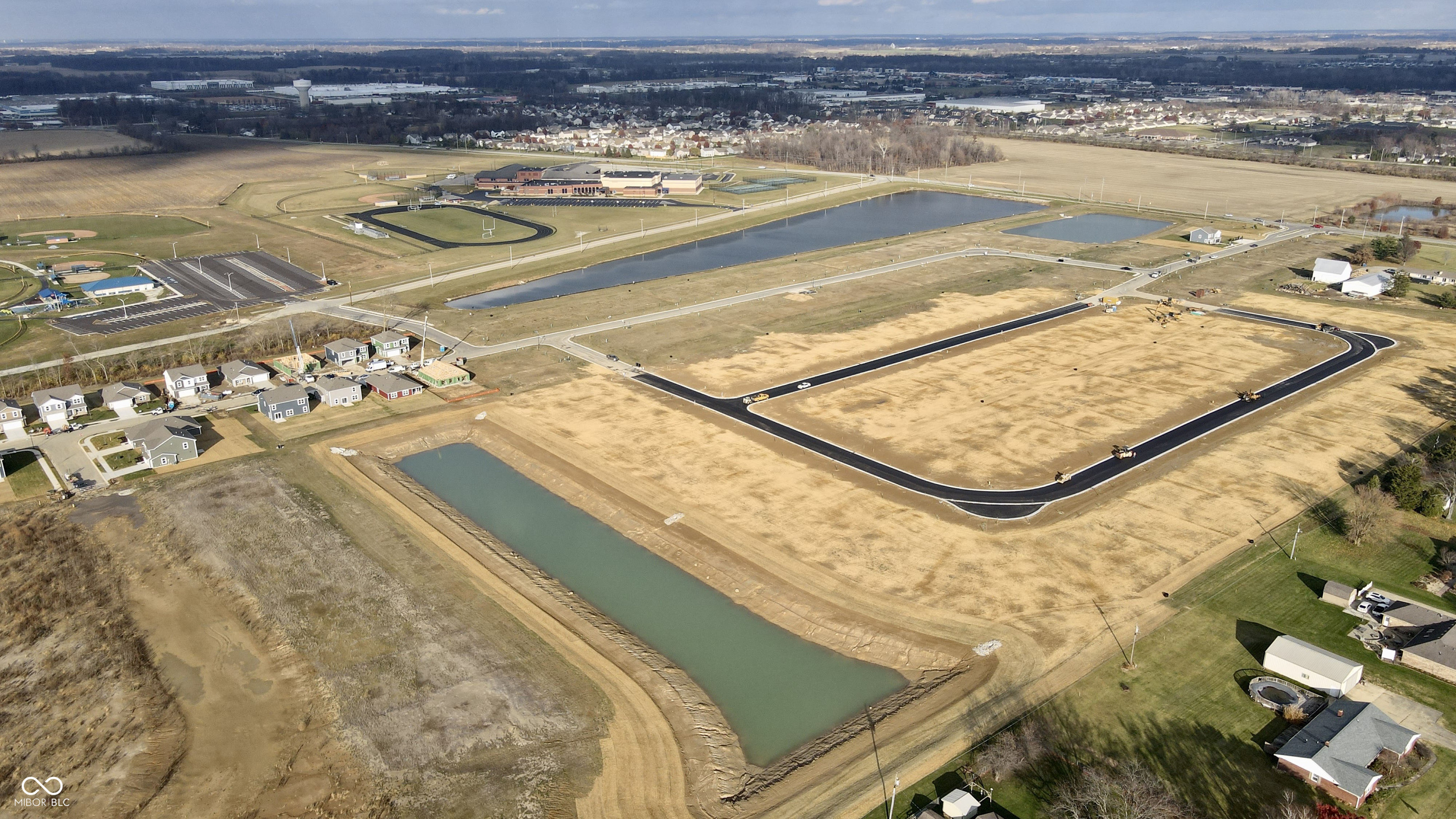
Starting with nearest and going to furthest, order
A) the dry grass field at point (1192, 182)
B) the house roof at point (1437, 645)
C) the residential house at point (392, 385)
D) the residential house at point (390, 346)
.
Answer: the house roof at point (1437, 645) < the residential house at point (392, 385) < the residential house at point (390, 346) < the dry grass field at point (1192, 182)

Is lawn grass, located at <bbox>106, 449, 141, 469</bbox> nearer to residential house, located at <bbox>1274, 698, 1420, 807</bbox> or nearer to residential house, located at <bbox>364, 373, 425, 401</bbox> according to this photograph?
residential house, located at <bbox>364, 373, 425, 401</bbox>

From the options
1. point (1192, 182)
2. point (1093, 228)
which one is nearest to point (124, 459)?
point (1093, 228)

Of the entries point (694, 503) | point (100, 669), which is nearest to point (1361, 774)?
point (694, 503)

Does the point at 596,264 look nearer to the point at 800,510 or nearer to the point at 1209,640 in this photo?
the point at 800,510

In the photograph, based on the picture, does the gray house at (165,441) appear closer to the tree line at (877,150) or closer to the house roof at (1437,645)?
the house roof at (1437,645)

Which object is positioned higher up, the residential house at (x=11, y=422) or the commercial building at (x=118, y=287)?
the commercial building at (x=118, y=287)

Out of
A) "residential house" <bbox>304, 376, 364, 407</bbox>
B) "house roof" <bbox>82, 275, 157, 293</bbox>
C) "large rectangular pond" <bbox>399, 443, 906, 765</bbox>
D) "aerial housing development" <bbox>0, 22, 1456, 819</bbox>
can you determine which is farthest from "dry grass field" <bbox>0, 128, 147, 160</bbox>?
"large rectangular pond" <bbox>399, 443, 906, 765</bbox>

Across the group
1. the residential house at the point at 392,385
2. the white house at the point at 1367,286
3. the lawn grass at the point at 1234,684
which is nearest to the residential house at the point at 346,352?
the residential house at the point at 392,385
